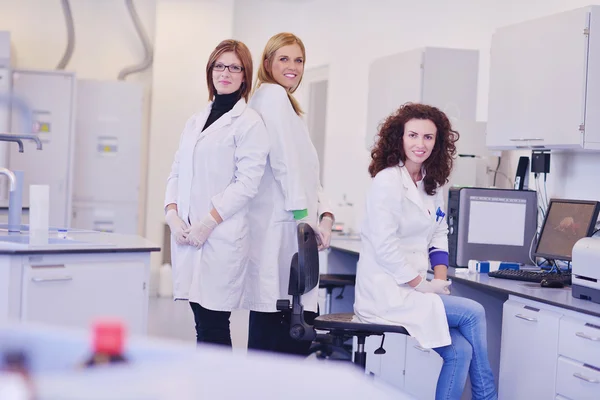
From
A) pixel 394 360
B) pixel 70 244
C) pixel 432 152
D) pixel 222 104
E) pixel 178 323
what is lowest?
pixel 178 323

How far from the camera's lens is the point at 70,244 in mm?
2924

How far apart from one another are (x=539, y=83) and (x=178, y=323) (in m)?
3.40

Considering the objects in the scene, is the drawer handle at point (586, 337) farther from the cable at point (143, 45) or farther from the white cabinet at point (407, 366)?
the cable at point (143, 45)

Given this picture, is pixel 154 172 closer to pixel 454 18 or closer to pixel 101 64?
pixel 101 64

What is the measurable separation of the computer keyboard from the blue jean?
0.52 m

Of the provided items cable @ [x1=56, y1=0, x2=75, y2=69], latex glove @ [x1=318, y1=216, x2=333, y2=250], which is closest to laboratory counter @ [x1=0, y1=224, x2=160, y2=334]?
latex glove @ [x1=318, y1=216, x2=333, y2=250]

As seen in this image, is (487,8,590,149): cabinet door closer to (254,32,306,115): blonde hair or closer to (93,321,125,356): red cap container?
(254,32,306,115): blonde hair

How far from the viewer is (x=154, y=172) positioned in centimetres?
751

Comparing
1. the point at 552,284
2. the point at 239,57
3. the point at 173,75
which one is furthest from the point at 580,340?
the point at 173,75

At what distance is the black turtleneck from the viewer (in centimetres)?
317

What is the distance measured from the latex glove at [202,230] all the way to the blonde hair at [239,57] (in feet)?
1.74

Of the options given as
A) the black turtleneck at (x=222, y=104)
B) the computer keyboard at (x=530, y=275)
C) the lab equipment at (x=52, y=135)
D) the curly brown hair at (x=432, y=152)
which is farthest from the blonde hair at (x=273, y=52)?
the lab equipment at (x=52, y=135)

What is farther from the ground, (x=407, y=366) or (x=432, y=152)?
(x=432, y=152)

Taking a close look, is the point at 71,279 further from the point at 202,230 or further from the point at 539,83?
the point at 539,83
